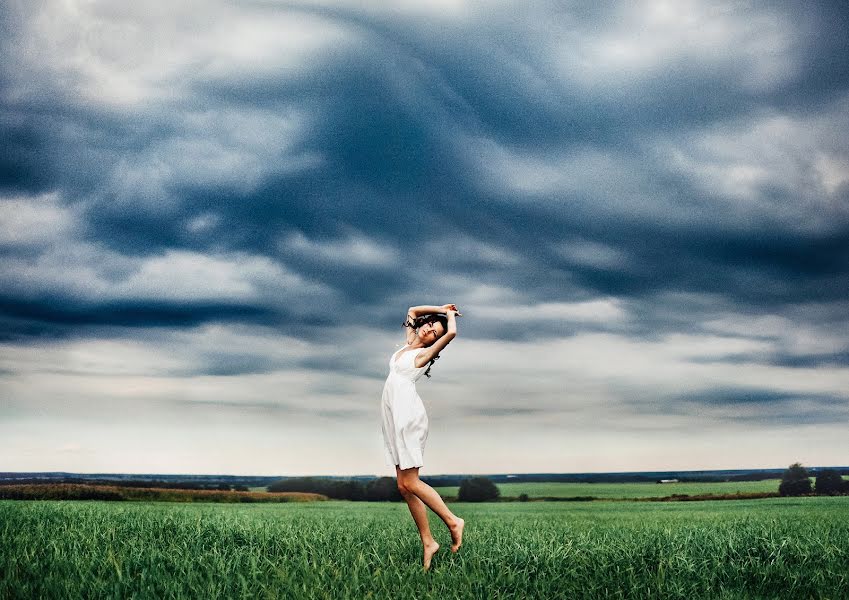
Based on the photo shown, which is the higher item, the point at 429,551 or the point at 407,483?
the point at 407,483

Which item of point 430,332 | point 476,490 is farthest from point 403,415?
point 476,490

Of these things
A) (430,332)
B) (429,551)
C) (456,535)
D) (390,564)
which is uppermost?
(430,332)

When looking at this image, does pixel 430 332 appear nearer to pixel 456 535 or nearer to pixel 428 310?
pixel 428 310

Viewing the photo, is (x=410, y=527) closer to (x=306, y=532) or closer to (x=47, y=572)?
(x=306, y=532)

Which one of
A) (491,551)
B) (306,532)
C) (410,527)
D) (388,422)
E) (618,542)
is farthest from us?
(410,527)

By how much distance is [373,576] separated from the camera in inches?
283

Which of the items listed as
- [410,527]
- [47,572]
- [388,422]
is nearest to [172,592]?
[47,572]

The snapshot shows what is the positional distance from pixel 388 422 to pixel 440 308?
1.54m

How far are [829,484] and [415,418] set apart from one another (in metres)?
41.5

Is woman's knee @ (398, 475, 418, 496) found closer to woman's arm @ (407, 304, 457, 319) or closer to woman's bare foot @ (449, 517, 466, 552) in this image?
woman's bare foot @ (449, 517, 466, 552)

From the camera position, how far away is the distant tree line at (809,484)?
38.7 metres

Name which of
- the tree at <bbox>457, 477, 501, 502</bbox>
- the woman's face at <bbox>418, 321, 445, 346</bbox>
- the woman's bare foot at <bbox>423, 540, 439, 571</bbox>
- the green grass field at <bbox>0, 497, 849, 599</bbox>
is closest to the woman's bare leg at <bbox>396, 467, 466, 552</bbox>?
the woman's bare foot at <bbox>423, 540, 439, 571</bbox>

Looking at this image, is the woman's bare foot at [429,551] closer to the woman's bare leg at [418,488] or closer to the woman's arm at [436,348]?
the woman's bare leg at [418,488]

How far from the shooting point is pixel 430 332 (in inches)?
330
